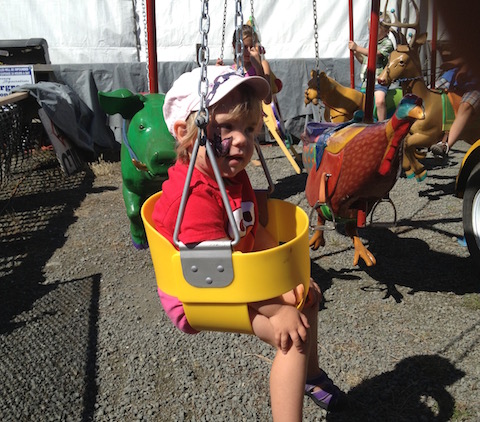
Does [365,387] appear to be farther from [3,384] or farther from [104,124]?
[104,124]

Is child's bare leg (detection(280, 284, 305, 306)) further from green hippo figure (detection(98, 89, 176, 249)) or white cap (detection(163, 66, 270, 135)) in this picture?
green hippo figure (detection(98, 89, 176, 249))

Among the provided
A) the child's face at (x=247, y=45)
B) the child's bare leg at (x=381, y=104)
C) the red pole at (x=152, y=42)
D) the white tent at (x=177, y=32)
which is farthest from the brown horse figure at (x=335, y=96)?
the white tent at (x=177, y=32)

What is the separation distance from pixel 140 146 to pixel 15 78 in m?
4.74

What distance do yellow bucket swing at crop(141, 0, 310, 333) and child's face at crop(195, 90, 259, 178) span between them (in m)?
0.14

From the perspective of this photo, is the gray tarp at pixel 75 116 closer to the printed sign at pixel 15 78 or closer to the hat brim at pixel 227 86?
the printed sign at pixel 15 78

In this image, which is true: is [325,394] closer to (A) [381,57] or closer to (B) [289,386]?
(B) [289,386]

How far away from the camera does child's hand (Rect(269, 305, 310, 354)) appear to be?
1359 millimetres

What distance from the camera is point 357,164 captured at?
2494mm

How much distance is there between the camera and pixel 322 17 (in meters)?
8.45

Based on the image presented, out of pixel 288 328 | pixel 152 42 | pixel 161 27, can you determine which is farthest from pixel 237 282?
pixel 161 27

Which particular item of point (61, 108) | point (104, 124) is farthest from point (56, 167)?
point (104, 124)

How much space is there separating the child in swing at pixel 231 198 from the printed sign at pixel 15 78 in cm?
570

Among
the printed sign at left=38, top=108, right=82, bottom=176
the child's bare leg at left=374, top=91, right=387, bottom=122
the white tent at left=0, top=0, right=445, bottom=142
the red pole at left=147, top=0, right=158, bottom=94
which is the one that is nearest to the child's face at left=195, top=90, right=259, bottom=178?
the red pole at left=147, top=0, right=158, bottom=94

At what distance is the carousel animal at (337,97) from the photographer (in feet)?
15.3
